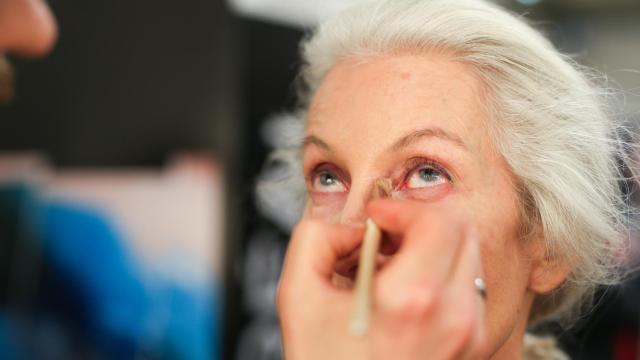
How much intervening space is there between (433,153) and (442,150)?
17 millimetres

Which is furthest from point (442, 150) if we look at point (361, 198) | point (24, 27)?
point (24, 27)

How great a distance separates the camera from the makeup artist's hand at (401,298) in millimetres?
714

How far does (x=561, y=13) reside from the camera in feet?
11.6

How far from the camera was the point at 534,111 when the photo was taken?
119cm

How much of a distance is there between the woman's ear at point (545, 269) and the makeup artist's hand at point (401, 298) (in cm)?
42

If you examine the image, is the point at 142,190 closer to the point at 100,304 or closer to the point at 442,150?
the point at 100,304

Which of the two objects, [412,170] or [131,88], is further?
[131,88]

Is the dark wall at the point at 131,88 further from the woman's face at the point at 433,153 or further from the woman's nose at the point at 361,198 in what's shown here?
the woman's nose at the point at 361,198

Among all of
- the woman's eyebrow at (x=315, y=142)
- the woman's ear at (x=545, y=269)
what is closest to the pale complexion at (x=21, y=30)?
the woman's eyebrow at (x=315, y=142)

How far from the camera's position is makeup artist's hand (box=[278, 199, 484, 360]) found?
71 centimetres

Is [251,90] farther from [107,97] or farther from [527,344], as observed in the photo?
[527,344]

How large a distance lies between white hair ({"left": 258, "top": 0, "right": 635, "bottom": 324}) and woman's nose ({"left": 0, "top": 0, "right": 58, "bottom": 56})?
55 centimetres

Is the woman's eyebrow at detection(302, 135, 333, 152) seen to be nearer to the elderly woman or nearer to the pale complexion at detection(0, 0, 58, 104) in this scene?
the elderly woman

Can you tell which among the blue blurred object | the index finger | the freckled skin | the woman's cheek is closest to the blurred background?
the blue blurred object
